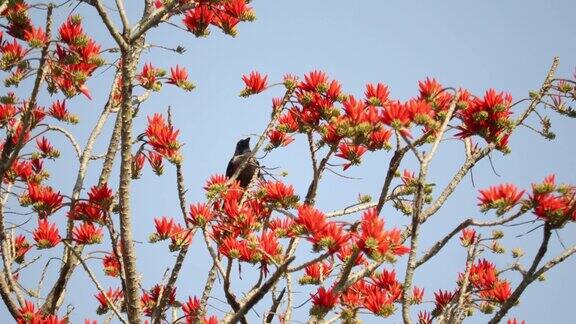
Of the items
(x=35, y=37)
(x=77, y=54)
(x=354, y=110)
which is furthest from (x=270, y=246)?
(x=35, y=37)

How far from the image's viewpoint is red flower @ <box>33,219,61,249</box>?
4277 millimetres

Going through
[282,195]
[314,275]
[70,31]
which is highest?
[70,31]

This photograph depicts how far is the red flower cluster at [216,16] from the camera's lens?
410 centimetres

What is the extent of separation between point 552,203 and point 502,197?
0.29 m

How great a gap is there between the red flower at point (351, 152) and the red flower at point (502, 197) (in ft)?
3.96

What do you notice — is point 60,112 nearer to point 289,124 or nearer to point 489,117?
point 289,124

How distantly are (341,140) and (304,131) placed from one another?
1.25ft

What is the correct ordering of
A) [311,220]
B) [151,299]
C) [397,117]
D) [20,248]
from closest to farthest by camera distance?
1. [311,220]
2. [397,117]
3. [151,299]
4. [20,248]

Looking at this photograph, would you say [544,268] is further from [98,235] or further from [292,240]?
[98,235]

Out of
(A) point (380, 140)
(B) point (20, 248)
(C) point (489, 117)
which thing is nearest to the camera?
(C) point (489, 117)

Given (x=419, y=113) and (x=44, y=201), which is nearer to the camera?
(x=419, y=113)

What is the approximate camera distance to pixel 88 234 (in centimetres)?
424

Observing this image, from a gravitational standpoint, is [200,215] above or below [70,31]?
below

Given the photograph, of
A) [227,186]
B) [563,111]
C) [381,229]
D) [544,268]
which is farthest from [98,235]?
[563,111]
